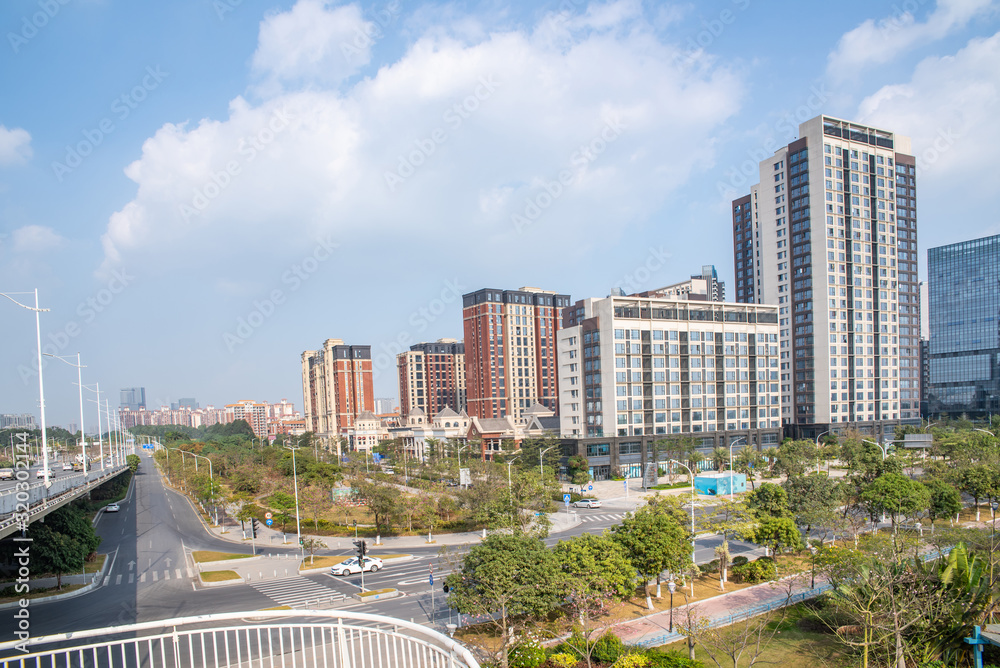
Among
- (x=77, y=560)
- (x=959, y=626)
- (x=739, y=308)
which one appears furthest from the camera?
(x=739, y=308)

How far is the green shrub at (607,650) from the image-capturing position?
18.6 m

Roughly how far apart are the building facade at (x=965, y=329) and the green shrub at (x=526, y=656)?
116668 millimetres

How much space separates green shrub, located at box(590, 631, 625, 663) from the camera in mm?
18625

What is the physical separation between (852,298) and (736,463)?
105 ft

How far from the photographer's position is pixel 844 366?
7969 cm

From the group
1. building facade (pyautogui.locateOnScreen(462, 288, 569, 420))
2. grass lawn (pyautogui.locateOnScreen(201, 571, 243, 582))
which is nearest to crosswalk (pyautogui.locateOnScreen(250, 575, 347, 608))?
grass lawn (pyautogui.locateOnScreen(201, 571, 243, 582))

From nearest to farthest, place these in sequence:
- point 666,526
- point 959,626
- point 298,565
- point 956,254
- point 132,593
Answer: point 959,626 < point 666,526 < point 132,593 < point 298,565 < point 956,254

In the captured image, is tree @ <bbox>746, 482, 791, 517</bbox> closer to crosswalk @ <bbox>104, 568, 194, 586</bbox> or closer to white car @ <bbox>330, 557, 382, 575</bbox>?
white car @ <bbox>330, 557, 382, 575</bbox>

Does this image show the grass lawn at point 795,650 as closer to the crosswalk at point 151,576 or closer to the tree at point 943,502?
the tree at point 943,502

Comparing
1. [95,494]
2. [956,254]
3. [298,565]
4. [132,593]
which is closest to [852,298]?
[956,254]

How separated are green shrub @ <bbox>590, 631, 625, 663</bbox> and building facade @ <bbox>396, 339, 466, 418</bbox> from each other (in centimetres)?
11568

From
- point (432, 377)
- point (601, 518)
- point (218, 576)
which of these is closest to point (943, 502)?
point (601, 518)

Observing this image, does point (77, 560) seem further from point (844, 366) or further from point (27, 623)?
point (844, 366)

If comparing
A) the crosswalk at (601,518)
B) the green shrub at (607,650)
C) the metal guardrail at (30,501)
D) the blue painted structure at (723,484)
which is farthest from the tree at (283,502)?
the blue painted structure at (723,484)
